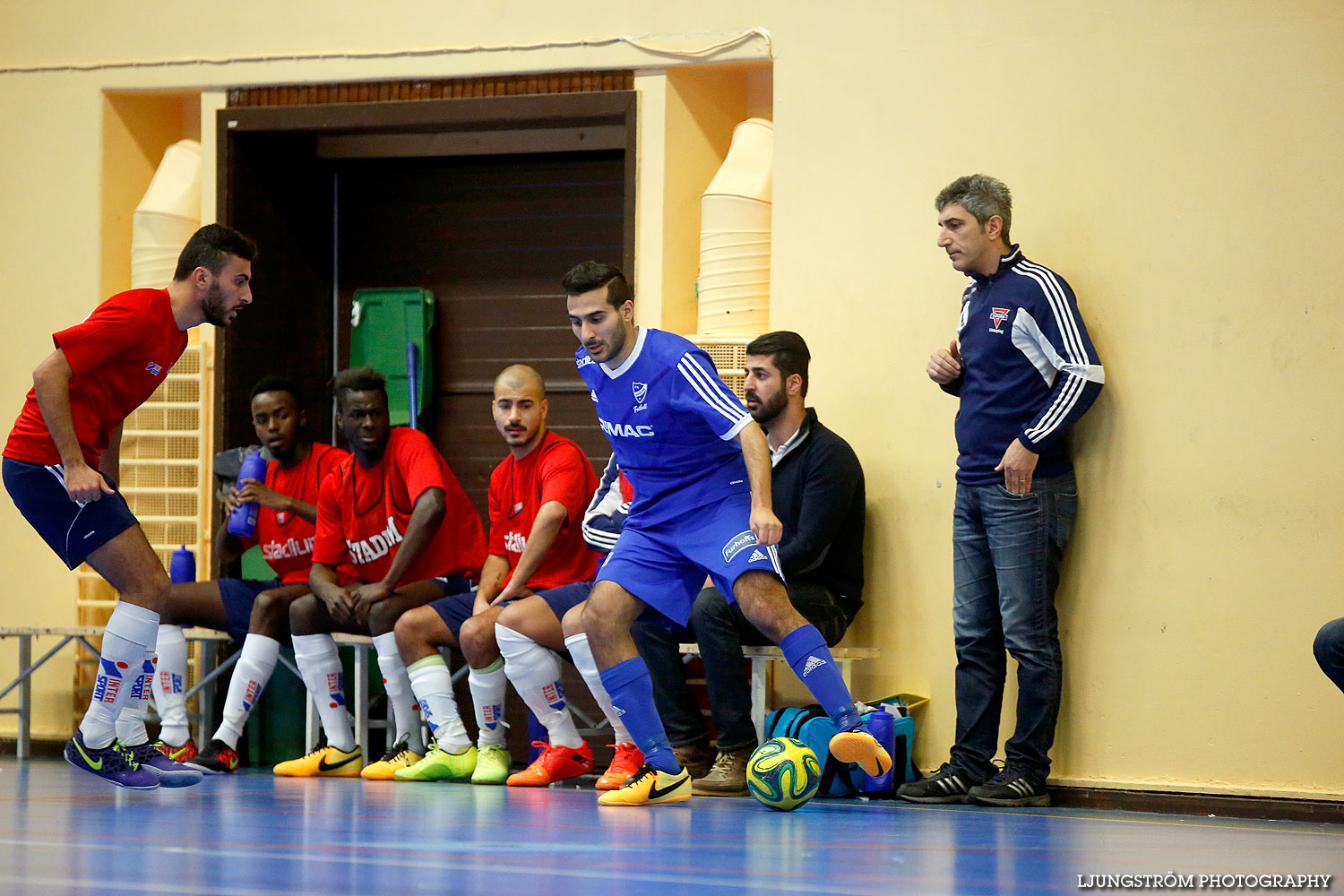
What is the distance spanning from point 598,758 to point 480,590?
1.15 meters

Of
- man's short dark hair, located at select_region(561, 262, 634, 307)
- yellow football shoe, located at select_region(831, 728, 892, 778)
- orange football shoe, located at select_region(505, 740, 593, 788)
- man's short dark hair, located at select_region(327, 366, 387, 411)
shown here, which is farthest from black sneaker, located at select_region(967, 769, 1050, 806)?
man's short dark hair, located at select_region(327, 366, 387, 411)

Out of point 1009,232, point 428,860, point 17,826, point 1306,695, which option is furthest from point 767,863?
point 1009,232

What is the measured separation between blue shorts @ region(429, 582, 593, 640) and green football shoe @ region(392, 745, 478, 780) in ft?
1.49

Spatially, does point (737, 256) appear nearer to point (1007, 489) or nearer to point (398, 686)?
point (1007, 489)

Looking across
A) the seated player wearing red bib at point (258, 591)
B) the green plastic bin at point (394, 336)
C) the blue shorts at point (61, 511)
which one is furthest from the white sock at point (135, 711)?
the green plastic bin at point (394, 336)

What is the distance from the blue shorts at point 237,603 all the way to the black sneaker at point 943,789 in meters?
2.86

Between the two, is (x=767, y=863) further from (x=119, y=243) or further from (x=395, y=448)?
(x=119, y=243)

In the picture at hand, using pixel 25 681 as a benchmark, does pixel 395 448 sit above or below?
above

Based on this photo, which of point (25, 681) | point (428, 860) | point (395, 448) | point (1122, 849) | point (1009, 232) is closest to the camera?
point (428, 860)

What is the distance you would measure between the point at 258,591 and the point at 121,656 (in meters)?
1.76

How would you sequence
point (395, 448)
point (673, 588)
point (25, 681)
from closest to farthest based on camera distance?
point (673, 588)
point (395, 448)
point (25, 681)

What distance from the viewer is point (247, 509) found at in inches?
247

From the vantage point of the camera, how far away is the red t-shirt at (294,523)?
6.25 meters

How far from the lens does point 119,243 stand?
685 centimetres
